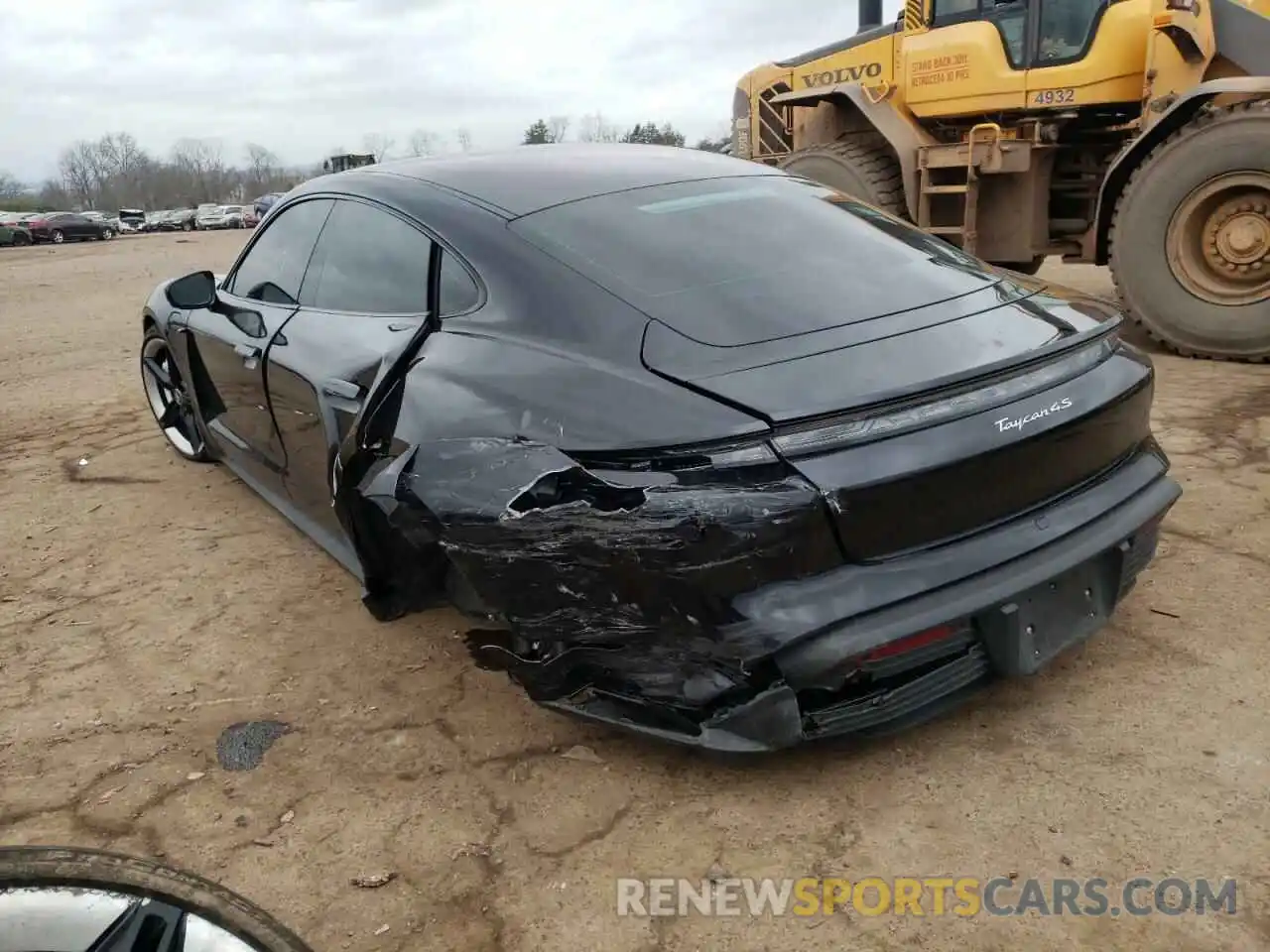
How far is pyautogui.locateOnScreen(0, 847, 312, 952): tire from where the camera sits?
4.37 feet

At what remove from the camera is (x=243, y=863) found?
2076 millimetres

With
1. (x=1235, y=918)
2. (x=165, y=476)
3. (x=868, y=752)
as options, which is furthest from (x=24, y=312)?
(x=1235, y=918)

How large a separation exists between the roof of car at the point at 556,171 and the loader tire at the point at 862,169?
4.55 m

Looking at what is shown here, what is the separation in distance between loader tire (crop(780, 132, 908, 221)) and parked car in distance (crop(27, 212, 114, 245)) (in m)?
37.8

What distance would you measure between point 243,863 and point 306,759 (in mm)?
374

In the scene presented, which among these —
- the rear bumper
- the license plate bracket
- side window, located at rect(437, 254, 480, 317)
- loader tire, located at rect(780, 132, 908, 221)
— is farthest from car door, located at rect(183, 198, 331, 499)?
loader tire, located at rect(780, 132, 908, 221)

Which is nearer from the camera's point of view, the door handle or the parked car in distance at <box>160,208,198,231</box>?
the door handle

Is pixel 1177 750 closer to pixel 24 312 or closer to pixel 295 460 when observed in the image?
pixel 295 460

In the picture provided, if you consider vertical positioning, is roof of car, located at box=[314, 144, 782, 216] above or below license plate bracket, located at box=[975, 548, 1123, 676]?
above

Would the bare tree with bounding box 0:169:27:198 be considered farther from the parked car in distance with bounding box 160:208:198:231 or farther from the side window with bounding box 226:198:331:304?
the side window with bounding box 226:198:331:304

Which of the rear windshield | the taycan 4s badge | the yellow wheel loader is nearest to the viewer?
the taycan 4s badge

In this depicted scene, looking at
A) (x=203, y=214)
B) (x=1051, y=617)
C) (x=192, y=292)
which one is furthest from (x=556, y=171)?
(x=203, y=214)

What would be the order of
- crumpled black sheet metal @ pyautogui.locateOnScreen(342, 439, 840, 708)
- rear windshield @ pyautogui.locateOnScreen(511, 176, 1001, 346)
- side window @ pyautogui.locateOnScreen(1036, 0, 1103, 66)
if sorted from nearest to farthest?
crumpled black sheet metal @ pyautogui.locateOnScreen(342, 439, 840, 708), rear windshield @ pyautogui.locateOnScreen(511, 176, 1001, 346), side window @ pyautogui.locateOnScreen(1036, 0, 1103, 66)

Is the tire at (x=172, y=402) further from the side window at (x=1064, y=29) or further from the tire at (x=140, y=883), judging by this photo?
the side window at (x=1064, y=29)
